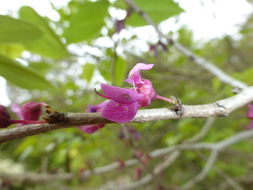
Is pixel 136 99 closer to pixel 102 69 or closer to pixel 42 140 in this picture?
pixel 102 69

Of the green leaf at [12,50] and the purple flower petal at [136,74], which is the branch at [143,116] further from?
the green leaf at [12,50]

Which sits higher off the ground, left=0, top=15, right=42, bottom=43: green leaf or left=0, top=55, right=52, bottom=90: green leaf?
left=0, top=15, right=42, bottom=43: green leaf

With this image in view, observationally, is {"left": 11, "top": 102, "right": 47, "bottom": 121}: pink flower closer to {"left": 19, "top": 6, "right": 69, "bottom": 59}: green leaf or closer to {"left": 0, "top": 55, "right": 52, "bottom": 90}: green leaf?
{"left": 0, "top": 55, "right": 52, "bottom": 90}: green leaf

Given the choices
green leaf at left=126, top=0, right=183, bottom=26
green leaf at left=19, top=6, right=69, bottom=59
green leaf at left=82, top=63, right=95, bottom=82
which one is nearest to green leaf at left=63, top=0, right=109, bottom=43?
green leaf at left=19, top=6, right=69, bottom=59

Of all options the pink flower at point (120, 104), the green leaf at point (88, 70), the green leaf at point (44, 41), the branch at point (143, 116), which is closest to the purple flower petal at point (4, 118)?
the branch at point (143, 116)

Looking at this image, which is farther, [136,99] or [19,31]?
[19,31]

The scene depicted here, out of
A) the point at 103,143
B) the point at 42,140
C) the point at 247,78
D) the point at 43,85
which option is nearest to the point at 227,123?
the point at 103,143
